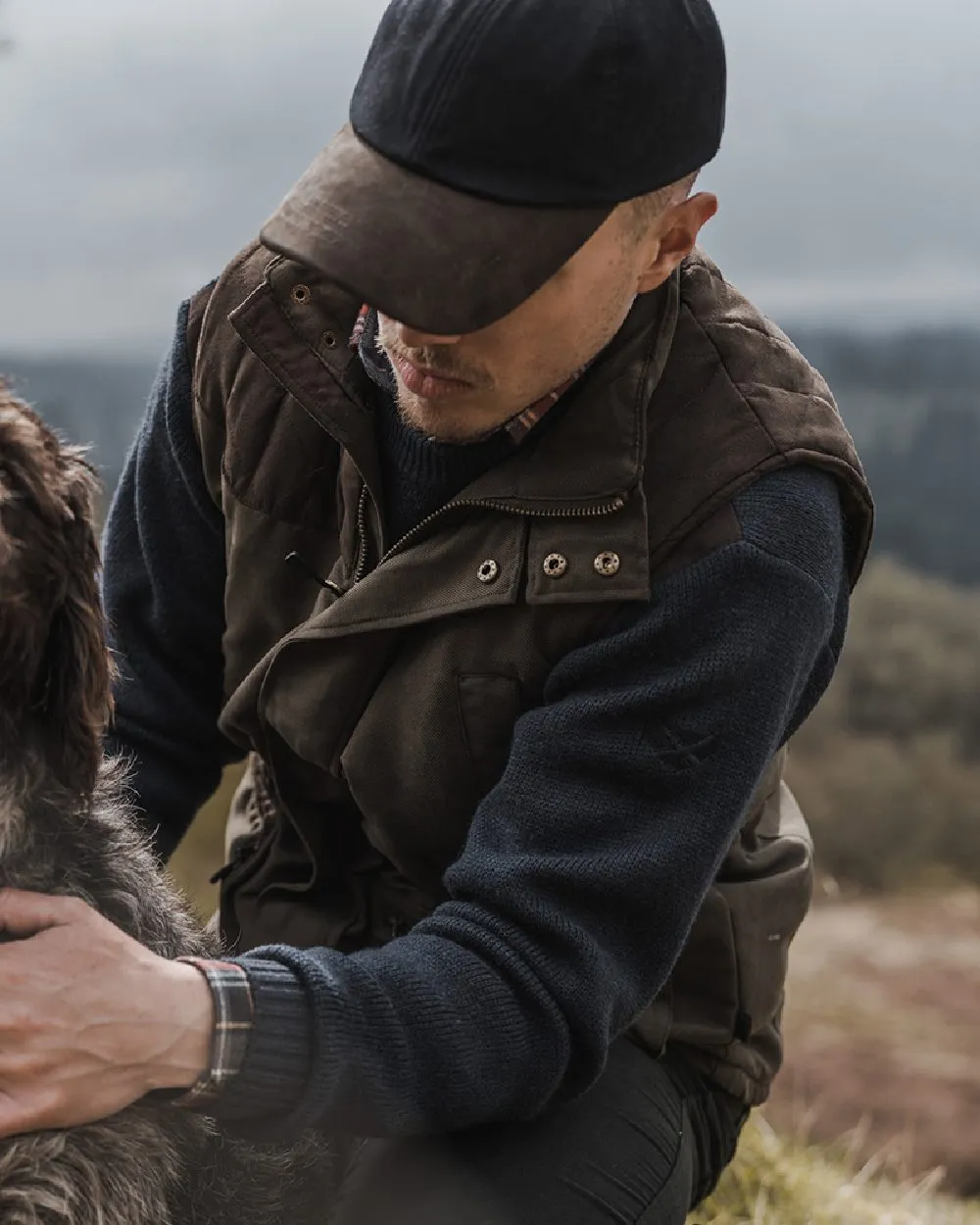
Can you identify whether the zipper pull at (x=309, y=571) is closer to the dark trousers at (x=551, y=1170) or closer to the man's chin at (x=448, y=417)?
the man's chin at (x=448, y=417)

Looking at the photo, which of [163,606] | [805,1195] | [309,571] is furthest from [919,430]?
[309,571]

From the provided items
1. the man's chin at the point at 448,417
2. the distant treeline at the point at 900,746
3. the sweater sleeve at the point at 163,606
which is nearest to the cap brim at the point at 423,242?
the man's chin at the point at 448,417

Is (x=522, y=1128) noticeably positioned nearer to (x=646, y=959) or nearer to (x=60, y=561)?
(x=646, y=959)

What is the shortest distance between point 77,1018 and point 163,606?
1135 mm

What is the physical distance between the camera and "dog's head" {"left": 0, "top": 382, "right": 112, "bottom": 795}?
6.89ft

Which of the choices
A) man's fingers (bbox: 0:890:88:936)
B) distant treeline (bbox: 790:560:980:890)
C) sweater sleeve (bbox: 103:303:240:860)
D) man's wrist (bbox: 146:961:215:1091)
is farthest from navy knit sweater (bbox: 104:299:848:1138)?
distant treeline (bbox: 790:560:980:890)

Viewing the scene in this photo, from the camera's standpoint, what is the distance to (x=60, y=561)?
7.08 feet

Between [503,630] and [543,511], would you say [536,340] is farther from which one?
[503,630]

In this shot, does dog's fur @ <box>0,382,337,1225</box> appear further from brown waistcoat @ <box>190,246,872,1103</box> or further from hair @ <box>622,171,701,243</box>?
hair @ <box>622,171,701,243</box>

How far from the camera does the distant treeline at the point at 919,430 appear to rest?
14.8m

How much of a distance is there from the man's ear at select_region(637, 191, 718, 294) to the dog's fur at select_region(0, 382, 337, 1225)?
90 cm

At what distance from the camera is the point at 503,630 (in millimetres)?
2576

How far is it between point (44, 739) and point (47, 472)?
38 cm

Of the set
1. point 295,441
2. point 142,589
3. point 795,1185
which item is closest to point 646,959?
point 295,441
